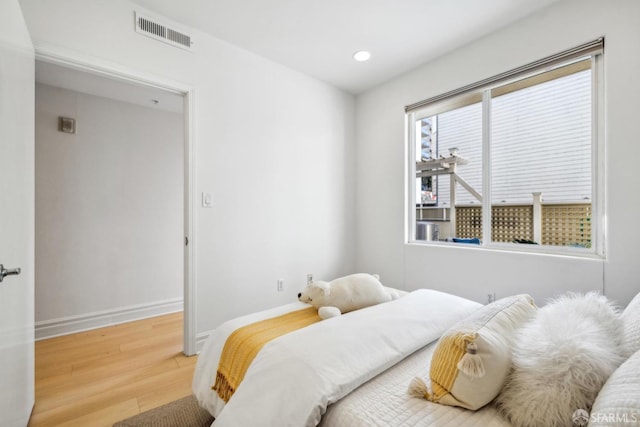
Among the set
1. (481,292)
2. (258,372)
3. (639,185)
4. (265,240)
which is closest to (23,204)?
(258,372)

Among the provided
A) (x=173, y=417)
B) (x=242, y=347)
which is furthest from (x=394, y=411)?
(x=173, y=417)

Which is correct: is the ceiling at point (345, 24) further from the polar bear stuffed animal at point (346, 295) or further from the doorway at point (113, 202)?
the polar bear stuffed animal at point (346, 295)

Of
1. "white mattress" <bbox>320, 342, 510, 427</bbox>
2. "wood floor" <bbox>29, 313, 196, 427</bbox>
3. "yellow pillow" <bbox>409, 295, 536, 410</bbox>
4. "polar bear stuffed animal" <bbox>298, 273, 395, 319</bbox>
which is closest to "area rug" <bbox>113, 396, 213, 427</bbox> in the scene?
"wood floor" <bbox>29, 313, 196, 427</bbox>

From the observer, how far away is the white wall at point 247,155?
6.57 ft

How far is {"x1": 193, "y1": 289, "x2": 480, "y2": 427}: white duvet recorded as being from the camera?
88 centimetres

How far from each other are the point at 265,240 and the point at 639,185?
8.91 feet

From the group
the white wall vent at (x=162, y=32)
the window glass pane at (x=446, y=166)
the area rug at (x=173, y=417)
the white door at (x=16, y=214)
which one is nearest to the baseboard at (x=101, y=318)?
the white door at (x=16, y=214)

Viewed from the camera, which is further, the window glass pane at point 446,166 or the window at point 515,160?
the window glass pane at point 446,166

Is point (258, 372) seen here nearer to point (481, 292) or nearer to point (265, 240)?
point (265, 240)

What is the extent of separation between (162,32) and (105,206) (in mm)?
1890

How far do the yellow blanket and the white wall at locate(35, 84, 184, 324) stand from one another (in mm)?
2494

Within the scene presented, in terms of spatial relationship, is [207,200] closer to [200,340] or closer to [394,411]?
[200,340]

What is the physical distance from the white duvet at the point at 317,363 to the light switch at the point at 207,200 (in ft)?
4.28

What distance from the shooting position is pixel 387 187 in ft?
10.7
